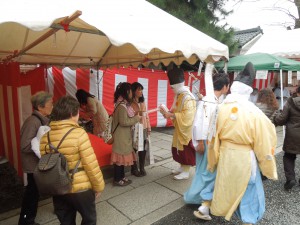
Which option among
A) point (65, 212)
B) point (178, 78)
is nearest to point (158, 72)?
point (178, 78)

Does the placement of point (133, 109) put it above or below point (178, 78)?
below

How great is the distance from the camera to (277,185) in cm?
413

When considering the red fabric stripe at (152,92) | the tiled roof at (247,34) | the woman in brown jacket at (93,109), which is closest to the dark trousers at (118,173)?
the woman in brown jacket at (93,109)

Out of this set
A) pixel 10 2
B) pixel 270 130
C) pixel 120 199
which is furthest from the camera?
pixel 120 199

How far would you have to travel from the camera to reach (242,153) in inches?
98.7

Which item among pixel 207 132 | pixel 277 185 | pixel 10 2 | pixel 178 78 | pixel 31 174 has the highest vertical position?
pixel 10 2

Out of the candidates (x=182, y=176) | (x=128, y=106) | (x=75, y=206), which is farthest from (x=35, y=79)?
(x=75, y=206)

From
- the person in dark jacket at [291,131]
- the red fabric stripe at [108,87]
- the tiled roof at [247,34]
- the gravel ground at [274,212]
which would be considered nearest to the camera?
the gravel ground at [274,212]

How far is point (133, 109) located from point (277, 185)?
9.53 ft

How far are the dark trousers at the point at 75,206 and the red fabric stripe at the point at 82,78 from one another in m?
5.07

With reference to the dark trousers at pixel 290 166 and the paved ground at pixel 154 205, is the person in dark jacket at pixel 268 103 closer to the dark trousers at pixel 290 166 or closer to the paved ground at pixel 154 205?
the dark trousers at pixel 290 166

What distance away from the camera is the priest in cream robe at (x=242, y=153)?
96.4 inches

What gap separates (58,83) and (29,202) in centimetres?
454

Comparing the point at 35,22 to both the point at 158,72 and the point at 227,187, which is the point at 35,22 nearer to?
the point at 227,187
